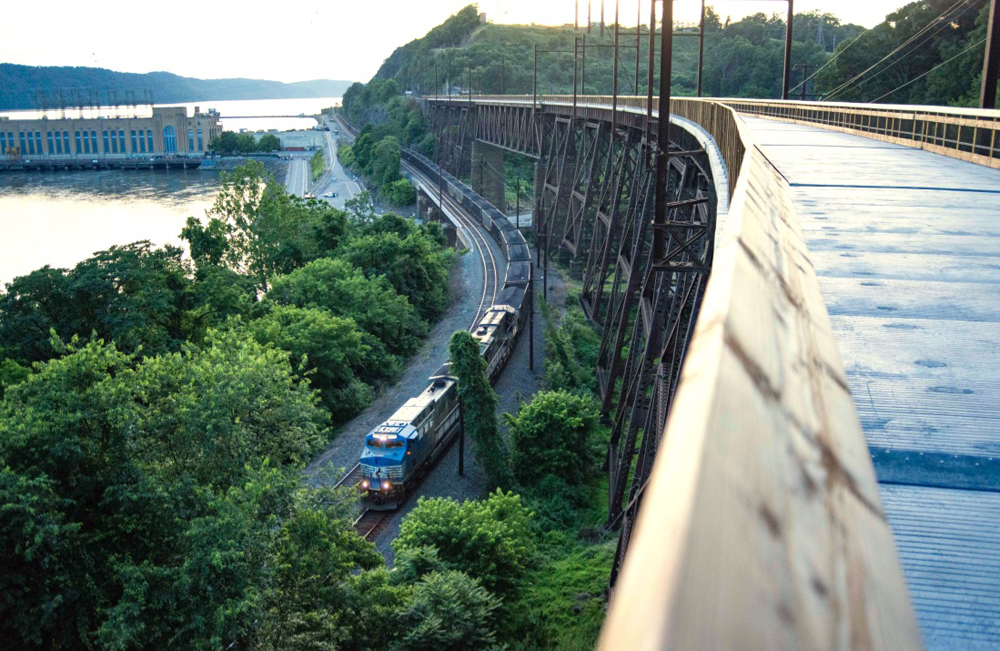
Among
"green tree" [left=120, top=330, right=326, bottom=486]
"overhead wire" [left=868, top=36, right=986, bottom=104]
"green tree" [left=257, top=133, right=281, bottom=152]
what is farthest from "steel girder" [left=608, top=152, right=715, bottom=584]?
"green tree" [left=257, top=133, right=281, bottom=152]

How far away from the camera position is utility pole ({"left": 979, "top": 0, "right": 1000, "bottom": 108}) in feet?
48.3

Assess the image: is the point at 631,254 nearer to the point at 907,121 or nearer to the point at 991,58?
the point at 907,121

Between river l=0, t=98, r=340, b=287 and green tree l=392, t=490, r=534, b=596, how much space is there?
36.8 m

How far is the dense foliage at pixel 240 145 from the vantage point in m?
143

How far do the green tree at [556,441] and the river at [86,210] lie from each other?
1346 inches

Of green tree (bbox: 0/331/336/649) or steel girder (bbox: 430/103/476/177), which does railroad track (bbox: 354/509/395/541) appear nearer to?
green tree (bbox: 0/331/336/649)

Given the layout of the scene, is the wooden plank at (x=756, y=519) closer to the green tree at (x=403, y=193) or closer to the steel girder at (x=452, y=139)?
the green tree at (x=403, y=193)

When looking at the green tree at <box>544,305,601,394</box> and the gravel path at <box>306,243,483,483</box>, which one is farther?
the green tree at <box>544,305,601,394</box>

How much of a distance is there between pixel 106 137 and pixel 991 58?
153044 mm

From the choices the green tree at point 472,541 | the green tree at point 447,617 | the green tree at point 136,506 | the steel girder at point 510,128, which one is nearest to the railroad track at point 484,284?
the green tree at point 472,541

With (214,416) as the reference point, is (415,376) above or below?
below

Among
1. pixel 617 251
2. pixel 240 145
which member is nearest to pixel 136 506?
pixel 617 251

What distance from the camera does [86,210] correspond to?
299 feet

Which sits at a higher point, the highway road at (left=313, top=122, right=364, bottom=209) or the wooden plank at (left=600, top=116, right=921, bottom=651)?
the wooden plank at (left=600, top=116, right=921, bottom=651)
